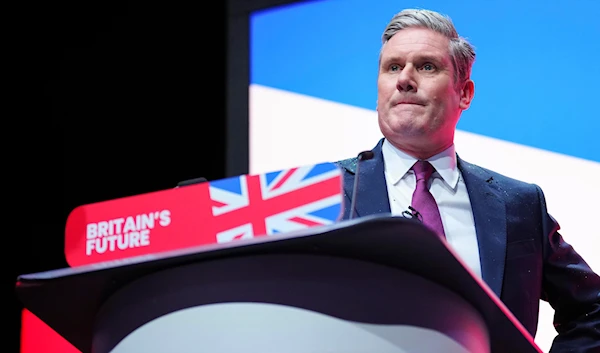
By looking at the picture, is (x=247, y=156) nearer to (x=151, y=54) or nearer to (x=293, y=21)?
(x=293, y=21)

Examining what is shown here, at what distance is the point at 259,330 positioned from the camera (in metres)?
1.00

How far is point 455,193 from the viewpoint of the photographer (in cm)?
211

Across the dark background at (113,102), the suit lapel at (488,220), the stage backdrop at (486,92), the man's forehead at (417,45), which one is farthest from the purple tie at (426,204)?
the dark background at (113,102)

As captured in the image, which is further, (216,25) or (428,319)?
(216,25)

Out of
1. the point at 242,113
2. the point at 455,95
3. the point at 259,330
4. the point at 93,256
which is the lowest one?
the point at 259,330

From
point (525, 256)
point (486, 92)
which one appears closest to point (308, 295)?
point (525, 256)

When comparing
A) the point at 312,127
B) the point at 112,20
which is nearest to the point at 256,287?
the point at 312,127

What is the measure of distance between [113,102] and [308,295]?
257cm

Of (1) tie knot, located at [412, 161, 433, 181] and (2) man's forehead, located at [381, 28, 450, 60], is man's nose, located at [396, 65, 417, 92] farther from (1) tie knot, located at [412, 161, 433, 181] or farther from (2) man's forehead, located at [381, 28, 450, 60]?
(1) tie knot, located at [412, 161, 433, 181]

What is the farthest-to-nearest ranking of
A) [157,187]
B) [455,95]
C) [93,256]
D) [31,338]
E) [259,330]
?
[157,187], [455,95], [31,338], [93,256], [259,330]

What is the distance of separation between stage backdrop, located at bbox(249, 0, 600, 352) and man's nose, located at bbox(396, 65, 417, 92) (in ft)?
1.42

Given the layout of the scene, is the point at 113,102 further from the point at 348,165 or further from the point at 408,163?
the point at 408,163

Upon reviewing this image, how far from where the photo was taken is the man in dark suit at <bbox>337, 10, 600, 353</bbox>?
1925mm

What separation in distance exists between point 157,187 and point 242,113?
0.61 meters
